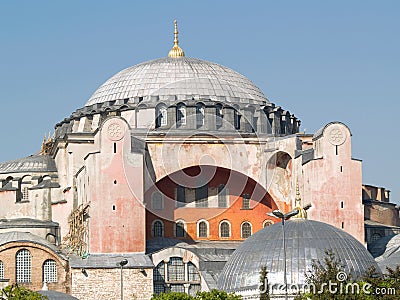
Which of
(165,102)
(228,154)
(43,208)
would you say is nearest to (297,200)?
(228,154)

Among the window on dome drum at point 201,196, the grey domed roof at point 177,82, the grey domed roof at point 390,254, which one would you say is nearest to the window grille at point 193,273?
the window on dome drum at point 201,196

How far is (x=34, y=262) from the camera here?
70.6 m

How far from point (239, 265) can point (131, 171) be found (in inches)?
314

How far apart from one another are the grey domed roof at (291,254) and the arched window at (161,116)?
10.9m

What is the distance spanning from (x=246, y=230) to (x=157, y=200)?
17.6 feet

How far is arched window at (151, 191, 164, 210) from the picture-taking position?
74562 millimetres

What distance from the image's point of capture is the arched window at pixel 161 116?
7650cm

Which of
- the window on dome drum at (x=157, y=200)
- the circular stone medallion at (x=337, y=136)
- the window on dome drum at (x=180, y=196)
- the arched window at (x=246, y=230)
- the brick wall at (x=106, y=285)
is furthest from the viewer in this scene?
the arched window at (x=246, y=230)

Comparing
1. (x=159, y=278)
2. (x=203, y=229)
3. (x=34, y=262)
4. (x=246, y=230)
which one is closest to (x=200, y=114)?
(x=203, y=229)

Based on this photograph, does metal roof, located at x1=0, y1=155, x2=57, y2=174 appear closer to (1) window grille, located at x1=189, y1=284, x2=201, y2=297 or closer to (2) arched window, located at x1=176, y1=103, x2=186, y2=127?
(2) arched window, located at x1=176, y1=103, x2=186, y2=127

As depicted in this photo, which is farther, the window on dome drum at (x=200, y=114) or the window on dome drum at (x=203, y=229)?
the window on dome drum at (x=200, y=114)

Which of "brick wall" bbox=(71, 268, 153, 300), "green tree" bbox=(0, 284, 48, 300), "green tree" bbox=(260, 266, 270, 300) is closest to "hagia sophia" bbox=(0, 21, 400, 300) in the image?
"brick wall" bbox=(71, 268, 153, 300)

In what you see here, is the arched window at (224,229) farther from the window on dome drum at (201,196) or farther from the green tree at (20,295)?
the green tree at (20,295)

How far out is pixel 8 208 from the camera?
79.1 m
